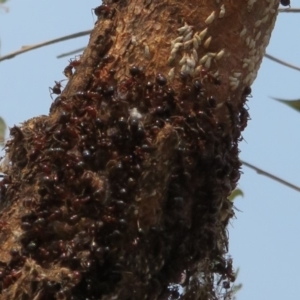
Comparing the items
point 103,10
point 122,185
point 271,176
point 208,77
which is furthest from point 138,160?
point 271,176

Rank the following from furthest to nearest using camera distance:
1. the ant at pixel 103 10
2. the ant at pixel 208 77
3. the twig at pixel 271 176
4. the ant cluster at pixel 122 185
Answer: the twig at pixel 271 176
the ant at pixel 103 10
the ant at pixel 208 77
the ant cluster at pixel 122 185

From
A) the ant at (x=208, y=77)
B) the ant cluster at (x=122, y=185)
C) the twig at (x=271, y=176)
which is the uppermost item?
the twig at (x=271, y=176)

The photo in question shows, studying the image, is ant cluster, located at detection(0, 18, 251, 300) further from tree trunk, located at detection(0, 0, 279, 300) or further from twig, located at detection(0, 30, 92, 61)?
twig, located at detection(0, 30, 92, 61)

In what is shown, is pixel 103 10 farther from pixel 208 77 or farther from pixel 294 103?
pixel 294 103

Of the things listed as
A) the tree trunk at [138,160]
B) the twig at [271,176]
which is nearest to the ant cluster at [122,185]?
the tree trunk at [138,160]

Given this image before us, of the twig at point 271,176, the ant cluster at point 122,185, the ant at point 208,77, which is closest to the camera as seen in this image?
the ant cluster at point 122,185

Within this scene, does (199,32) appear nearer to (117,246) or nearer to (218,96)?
(218,96)

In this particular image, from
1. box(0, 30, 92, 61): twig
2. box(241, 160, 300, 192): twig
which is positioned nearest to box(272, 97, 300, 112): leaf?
box(241, 160, 300, 192): twig

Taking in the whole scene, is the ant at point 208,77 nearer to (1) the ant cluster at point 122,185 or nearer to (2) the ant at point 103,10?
(1) the ant cluster at point 122,185
